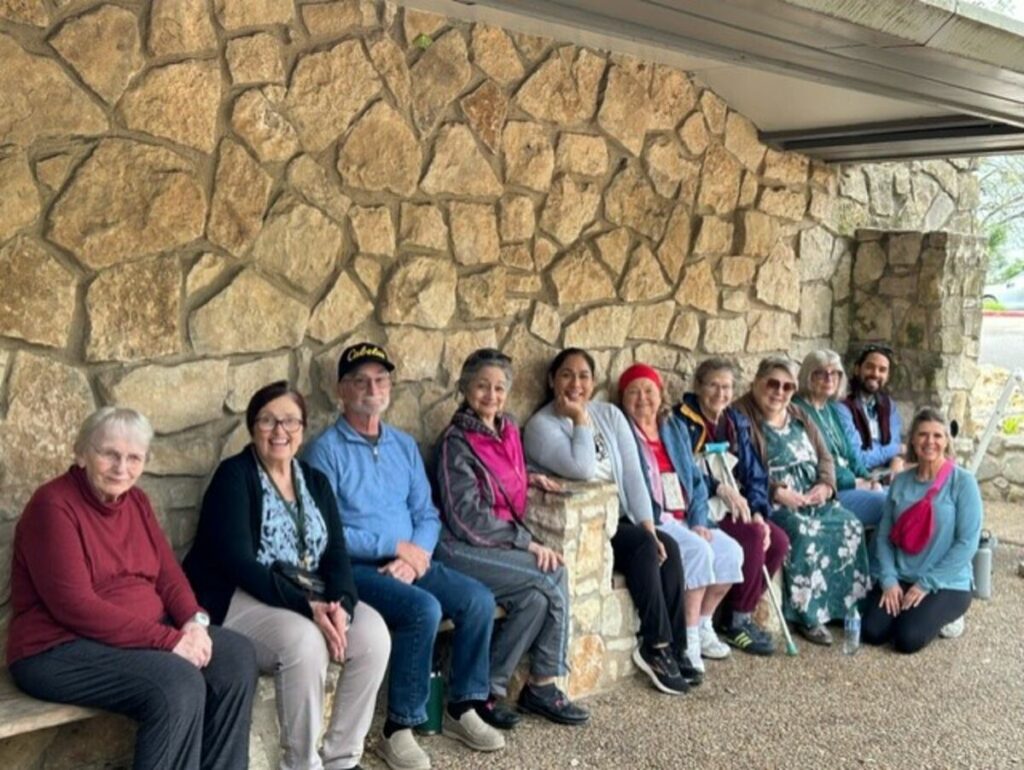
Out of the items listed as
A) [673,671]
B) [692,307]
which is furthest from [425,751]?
[692,307]

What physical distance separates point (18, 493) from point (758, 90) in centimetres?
386

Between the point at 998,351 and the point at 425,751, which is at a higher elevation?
the point at 998,351

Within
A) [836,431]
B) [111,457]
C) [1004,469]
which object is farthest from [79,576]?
[1004,469]

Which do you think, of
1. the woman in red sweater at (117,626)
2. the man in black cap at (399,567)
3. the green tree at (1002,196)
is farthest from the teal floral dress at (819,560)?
the green tree at (1002,196)

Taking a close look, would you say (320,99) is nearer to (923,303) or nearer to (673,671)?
(673,671)

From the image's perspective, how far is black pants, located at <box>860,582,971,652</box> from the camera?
5.03 m

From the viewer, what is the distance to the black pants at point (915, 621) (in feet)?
16.5

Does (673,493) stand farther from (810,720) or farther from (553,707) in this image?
(553,707)

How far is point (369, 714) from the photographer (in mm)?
3518

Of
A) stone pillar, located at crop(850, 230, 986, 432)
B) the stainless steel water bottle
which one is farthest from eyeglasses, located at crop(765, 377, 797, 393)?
stone pillar, located at crop(850, 230, 986, 432)

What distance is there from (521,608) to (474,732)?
0.46 metres

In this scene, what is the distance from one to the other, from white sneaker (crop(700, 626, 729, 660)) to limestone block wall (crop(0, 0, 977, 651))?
1233 millimetres

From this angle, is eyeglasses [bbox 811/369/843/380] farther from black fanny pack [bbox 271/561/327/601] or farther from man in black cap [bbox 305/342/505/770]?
black fanny pack [bbox 271/561/327/601]

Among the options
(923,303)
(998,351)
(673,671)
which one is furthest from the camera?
(998,351)
